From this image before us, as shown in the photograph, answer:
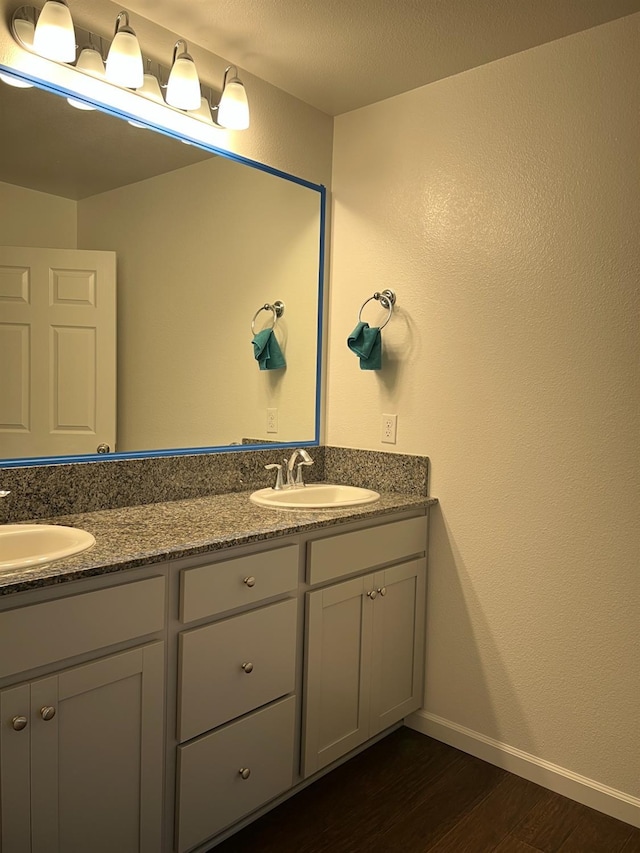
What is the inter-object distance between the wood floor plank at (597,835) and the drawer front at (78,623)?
4.24 ft

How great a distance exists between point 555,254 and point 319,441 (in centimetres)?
111

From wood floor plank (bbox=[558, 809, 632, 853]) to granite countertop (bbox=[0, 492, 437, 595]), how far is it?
1029 mm

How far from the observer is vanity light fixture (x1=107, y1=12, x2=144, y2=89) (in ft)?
6.07

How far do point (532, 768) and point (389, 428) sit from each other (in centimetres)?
120

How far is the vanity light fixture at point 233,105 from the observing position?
2.14 metres

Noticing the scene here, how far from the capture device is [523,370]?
2.16 metres

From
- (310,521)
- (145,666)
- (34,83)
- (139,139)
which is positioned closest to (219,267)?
(139,139)

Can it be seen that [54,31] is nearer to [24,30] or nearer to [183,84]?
[24,30]

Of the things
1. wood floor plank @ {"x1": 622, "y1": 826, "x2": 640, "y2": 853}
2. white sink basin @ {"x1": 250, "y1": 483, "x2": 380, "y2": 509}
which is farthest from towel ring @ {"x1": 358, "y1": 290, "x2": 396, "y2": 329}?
wood floor plank @ {"x1": 622, "y1": 826, "x2": 640, "y2": 853}

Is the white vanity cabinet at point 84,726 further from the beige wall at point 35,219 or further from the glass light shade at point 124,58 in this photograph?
the glass light shade at point 124,58

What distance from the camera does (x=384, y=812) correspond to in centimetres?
198

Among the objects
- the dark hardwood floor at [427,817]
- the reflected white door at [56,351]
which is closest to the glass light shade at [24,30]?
the reflected white door at [56,351]

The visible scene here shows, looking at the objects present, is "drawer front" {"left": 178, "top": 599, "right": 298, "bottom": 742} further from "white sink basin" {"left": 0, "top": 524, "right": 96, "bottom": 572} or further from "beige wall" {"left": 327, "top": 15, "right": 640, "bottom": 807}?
"beige wall" {"left": 327, "top": 15, "right": 640, "bottom": 807}

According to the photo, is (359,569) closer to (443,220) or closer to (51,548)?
(51,548)
